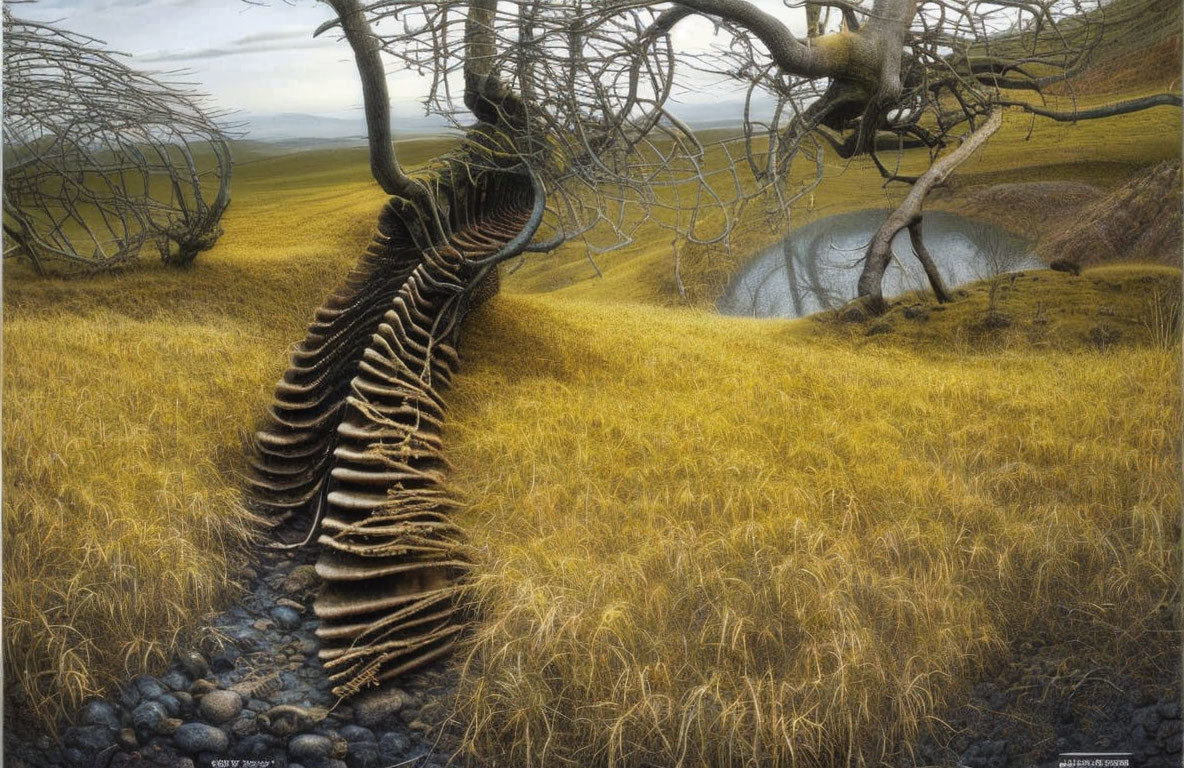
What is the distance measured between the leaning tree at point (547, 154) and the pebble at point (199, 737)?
33 cm

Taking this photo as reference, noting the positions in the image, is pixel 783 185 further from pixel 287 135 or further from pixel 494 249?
pixel 287 135

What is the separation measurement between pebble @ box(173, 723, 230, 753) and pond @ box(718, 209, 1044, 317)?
1.62m

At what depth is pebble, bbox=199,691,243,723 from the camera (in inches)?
78.7

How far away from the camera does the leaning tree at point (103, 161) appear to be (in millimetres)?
2328

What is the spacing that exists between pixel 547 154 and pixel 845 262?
3.09 ft

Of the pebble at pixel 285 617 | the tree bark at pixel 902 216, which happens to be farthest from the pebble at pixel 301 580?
the tree bark at pixel 902 216

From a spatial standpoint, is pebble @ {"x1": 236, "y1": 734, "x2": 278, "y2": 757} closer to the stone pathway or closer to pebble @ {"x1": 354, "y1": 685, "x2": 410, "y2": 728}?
the stone pathway

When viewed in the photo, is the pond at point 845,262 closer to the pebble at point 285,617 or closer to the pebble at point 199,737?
the pebble at point 285,617

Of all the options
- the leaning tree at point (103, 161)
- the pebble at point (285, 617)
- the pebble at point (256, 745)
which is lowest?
Result: the pebble at point (256, 745)

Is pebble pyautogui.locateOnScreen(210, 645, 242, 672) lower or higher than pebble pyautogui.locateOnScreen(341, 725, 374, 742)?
higher

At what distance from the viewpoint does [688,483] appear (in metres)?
2.11

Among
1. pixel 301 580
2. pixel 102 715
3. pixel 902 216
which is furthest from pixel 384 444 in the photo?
pixel 902 216

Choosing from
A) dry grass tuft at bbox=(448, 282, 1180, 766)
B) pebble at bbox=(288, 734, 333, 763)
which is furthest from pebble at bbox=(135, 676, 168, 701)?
dry grass tuft at bbox=(448, 282, 1180, 766)

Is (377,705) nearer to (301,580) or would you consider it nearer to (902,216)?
(301,580)
